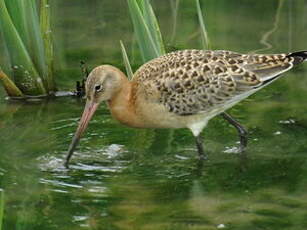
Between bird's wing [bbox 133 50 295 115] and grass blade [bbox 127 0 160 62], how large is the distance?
0.54 m

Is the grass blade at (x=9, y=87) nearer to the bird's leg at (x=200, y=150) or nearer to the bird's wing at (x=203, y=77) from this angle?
the bird's wing at (x=203, y=77)

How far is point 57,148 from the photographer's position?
384 inches

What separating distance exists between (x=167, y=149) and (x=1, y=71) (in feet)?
7.07

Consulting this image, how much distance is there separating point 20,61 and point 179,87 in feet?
6.99

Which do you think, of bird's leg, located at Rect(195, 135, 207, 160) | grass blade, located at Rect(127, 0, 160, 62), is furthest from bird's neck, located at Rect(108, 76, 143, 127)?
grass blade, located at Rect(127, 0, 160, 62)

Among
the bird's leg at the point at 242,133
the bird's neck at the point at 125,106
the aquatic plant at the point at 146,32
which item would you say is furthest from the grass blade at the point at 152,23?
the bird's leg at the point at 242,133

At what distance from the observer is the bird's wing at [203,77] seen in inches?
370

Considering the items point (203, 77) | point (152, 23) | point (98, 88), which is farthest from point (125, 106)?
point (152, 23)

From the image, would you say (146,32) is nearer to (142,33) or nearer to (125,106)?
(142,33)

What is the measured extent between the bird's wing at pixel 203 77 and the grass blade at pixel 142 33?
0.54 metres

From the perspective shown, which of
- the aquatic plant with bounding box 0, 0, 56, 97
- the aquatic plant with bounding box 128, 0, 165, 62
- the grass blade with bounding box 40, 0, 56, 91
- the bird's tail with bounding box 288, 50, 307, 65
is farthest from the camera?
the grass blade with bounding box 40, 0, 56, 91

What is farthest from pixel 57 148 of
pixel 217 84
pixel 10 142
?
pixel 217 84

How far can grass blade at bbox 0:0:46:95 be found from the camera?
1025 cm

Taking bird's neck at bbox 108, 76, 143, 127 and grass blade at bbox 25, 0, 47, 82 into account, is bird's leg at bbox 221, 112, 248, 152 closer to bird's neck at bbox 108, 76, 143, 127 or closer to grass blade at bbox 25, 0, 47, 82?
bird's neck at bbox 108, 76, 143, 127
